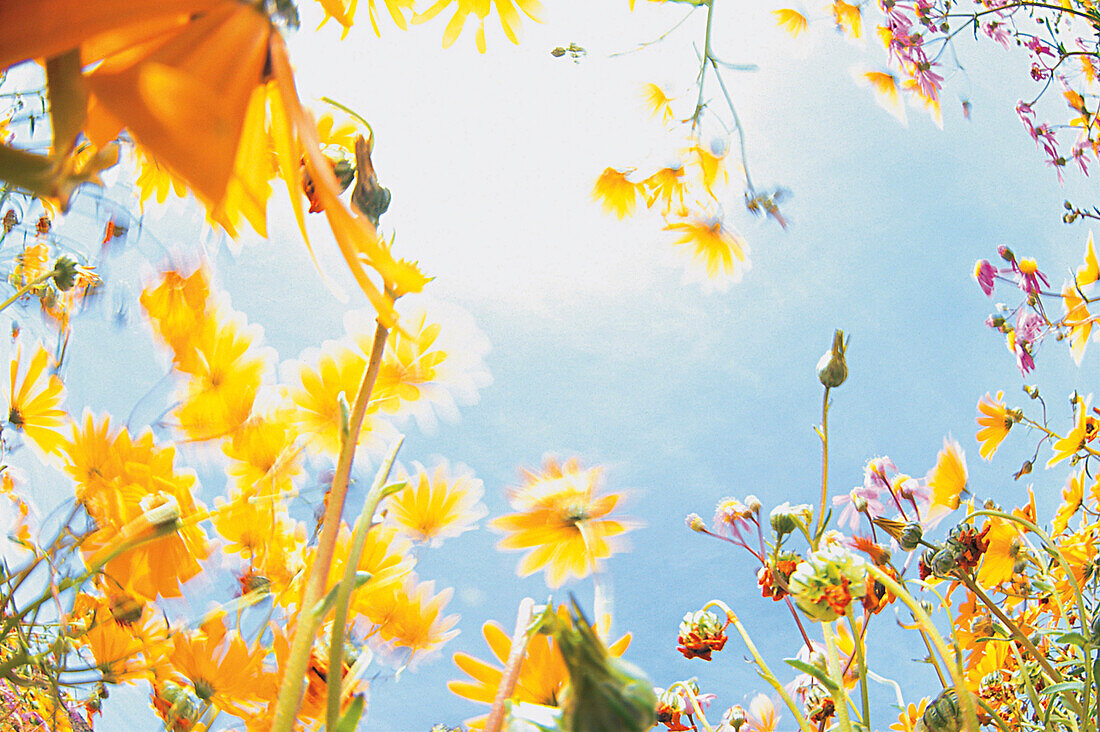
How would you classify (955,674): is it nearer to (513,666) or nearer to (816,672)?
(816,672)

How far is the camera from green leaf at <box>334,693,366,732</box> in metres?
0.14

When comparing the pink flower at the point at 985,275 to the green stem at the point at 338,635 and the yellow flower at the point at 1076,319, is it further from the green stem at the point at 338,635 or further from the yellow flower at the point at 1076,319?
the green stem at the point at 338,635

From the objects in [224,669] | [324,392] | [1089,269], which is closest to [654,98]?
[1089,269]

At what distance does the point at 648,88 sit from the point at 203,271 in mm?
607

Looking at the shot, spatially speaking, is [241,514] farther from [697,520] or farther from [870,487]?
[870,487]

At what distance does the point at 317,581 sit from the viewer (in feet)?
0.53

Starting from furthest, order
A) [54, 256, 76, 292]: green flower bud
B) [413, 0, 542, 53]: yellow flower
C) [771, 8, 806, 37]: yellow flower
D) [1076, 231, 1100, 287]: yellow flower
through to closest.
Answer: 1. [771, 8, 806, 37]: yellow flower
2. [1076, 231, 1100, 287]: yellow flower
3. [54, 256, 76, 292]: green flower bud
4. [413, 0, 542, 53]: yellow flower

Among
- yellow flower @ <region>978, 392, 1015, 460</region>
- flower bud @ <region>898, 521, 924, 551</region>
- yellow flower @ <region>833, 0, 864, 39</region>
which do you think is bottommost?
flower bud @ <region>898, 521, 924, 551</region>

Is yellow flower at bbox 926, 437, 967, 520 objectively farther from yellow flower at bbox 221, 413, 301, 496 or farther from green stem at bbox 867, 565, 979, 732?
yellow flower at bbox 221, 413, 301, 496

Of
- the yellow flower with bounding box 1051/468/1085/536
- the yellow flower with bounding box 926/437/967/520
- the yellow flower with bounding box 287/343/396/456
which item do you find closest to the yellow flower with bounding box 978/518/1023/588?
the yellow flower with bounding box 926/437/967/520

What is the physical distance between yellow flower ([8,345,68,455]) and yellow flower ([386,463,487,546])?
0.93 ft

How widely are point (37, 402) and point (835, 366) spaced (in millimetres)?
585

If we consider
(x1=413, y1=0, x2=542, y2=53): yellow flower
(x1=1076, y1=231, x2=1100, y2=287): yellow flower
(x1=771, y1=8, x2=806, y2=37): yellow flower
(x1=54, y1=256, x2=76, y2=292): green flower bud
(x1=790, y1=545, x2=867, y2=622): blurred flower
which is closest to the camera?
(x1=790, y1=545, x2=867, y2=622): blurred flower

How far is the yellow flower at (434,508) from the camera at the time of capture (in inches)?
13.2
